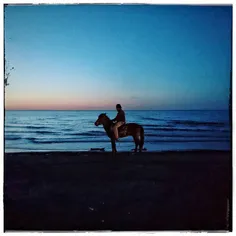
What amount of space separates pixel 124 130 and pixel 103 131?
269 mm

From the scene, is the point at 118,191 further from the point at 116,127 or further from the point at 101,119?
the point at 101,119

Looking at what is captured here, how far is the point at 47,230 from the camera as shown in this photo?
659 centimetres

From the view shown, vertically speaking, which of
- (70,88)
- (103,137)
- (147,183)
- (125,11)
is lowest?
(147,183)

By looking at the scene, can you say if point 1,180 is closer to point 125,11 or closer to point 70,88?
point 70,88

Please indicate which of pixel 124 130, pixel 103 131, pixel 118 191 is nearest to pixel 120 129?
pixel 124 130

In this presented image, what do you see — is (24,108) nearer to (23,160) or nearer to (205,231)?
(23,160)

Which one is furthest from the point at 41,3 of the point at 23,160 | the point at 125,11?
the point at 23,160

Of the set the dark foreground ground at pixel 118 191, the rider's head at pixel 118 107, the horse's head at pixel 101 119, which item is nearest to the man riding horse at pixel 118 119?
the rider's head at pixel 118 107

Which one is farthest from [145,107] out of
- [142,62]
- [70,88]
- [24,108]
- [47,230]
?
[47,230]

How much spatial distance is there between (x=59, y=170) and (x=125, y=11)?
2193 mm

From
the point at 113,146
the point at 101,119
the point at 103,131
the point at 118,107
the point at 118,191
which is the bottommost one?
the point at 118,191

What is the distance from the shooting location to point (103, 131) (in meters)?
6.70

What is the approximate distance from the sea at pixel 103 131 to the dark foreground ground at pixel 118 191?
0.12 meters

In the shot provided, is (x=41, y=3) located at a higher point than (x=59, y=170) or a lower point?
higher
